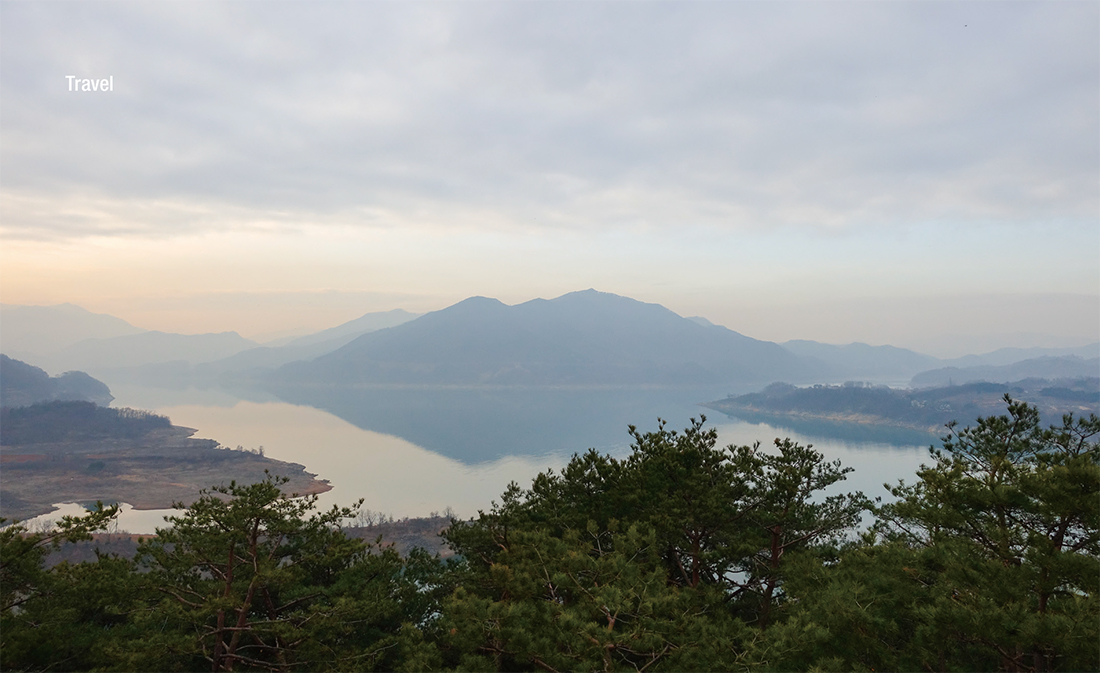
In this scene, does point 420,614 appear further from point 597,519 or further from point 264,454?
point 264,454

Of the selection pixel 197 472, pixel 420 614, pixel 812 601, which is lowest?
pixel 197 472

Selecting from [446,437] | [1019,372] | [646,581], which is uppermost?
[646,581]

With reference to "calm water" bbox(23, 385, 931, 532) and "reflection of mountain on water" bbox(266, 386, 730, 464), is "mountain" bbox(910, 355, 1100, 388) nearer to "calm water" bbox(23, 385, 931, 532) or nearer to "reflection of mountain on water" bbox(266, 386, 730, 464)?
"reflection of mountain on water" bbox(266, 386, 730, 464)

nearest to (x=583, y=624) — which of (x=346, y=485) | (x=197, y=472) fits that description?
(x=346, y=485)

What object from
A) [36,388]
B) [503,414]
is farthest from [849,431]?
[36,388]

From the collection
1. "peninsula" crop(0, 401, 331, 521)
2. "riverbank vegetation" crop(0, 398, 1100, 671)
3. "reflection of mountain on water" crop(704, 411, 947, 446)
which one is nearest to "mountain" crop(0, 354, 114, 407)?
"peninsula" crop(0, 401, 331, 521)

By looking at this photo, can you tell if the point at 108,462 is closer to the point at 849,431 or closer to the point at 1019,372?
the point at 849,431

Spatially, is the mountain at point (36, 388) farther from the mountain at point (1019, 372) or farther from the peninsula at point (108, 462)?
the mountain at point (1019, 372)
